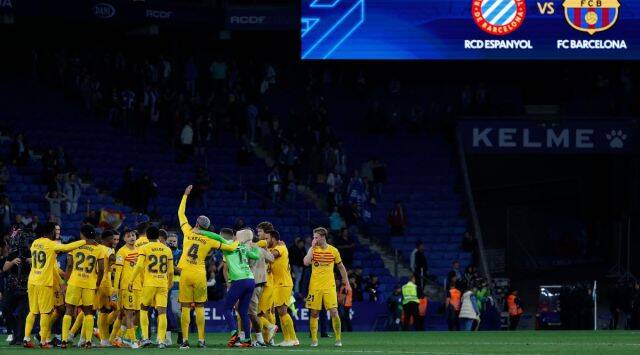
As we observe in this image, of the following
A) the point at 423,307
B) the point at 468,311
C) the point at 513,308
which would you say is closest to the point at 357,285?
the point at 423,307

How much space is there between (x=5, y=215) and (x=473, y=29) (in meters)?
14.8

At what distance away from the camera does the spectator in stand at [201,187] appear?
43.2m

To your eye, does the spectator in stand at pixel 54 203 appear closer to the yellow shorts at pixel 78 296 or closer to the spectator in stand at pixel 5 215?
the spectator in stand at pixel 5 215

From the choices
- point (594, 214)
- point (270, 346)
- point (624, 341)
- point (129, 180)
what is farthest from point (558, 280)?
point (270, 346)

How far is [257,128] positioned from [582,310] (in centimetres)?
1260

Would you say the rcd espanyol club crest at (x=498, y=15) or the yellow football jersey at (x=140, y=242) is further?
the rcd espanyol club crest at (x=498, y=15)

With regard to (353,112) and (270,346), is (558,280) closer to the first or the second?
(353,112)

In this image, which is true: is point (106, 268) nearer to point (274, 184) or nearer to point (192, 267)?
point (192, 267)

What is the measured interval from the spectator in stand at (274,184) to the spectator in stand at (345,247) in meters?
4.03

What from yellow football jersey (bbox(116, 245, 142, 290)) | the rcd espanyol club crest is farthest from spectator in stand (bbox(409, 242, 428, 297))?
yellow football jersey (bbox(116, 245, 142, 290))

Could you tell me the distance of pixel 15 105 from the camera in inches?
1731

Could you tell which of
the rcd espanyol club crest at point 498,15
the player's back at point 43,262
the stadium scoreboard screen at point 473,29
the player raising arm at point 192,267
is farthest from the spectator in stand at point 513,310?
the player's back at point 43,262

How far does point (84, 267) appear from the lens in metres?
24.8

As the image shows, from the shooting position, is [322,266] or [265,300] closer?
[322,266]
